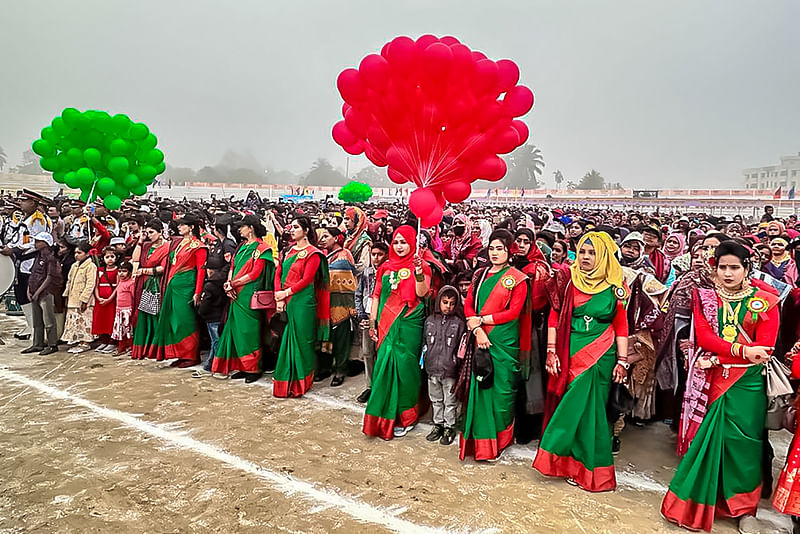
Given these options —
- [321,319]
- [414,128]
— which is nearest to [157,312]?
[321,319]

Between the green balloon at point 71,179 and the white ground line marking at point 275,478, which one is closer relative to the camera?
the white ground line marking at point 275,478

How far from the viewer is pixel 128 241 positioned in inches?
263

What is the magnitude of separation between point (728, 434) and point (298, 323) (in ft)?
11.3

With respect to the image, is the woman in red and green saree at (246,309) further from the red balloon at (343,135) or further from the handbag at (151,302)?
the red balloon at (343,135)

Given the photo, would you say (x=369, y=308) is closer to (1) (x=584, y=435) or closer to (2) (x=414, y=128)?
(2) (x=414, y=128)

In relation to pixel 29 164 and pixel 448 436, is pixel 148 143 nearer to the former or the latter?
pixel 448 436

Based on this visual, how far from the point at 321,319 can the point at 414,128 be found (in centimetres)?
204

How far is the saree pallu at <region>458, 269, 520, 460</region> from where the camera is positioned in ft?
11.9

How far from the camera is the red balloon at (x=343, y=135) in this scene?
5.20 m

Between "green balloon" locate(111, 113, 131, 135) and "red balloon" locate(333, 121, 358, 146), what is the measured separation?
28.0 feet

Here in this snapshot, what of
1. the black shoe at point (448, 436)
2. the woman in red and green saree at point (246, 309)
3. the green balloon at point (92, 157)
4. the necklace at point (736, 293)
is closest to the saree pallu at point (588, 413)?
the necklace at point (736, 293)

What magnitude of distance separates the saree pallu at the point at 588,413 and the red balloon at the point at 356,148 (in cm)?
284

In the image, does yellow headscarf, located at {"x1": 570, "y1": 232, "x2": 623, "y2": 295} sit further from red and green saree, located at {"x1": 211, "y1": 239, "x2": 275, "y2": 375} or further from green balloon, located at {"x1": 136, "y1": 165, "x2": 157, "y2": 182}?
green balloon, located at {"x1": 136, "y1": 165, "x2": 157, "y2": 182}

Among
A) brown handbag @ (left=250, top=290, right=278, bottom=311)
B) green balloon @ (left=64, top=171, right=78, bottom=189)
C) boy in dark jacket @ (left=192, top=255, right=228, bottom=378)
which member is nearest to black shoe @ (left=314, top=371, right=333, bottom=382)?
brown handbag @ (left=250, top=290, right=278, bottom=311)
